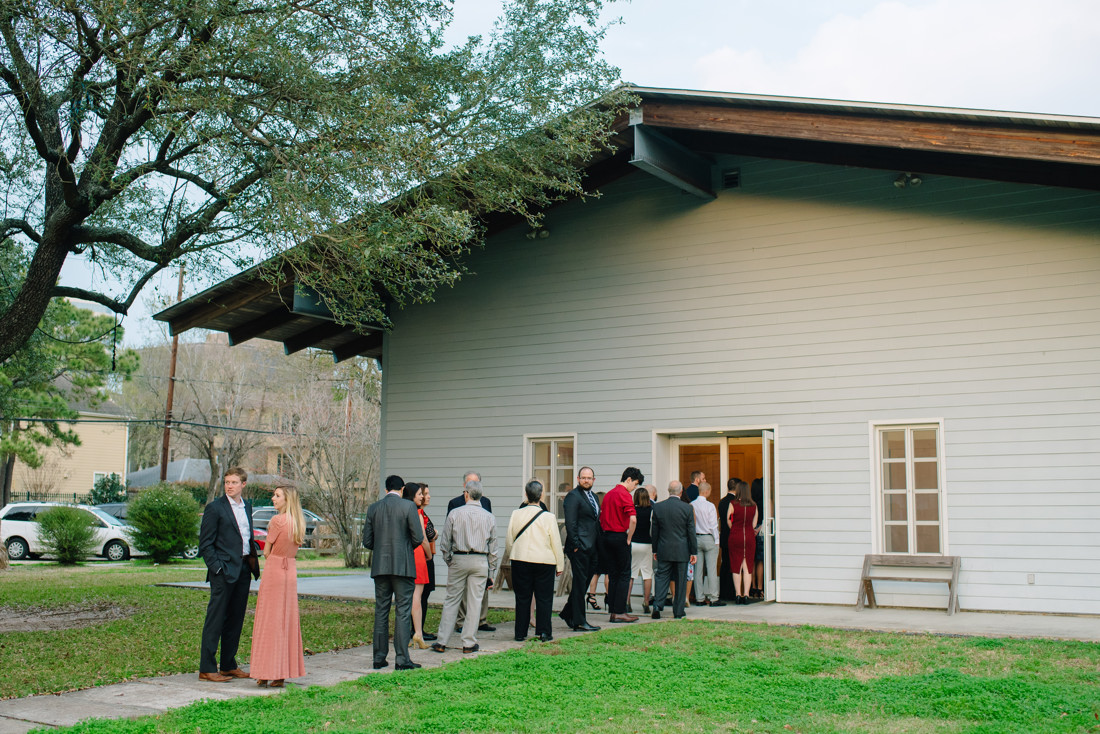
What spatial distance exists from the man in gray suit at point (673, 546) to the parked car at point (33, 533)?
55.4 feet

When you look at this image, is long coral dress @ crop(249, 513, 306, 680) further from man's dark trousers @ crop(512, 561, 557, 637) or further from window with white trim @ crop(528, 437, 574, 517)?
window with white trim @ crop(528, 437, 574, 517)

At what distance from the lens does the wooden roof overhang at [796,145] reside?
934 cm

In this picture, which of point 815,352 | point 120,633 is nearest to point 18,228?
point 120,633

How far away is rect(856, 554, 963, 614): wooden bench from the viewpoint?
1050 centimetres

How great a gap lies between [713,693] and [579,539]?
10.6 ft

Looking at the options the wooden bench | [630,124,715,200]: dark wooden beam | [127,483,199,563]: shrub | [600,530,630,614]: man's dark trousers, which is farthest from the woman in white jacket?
[127,483,199,563]: shrub

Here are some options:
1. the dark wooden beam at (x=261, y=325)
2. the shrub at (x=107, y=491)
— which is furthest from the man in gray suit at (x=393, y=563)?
the shrub at (x=107, y=491)

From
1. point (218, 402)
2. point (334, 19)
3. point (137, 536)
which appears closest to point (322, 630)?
point (334, 19)

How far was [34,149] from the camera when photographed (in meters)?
11.4

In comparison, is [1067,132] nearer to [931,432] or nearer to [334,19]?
[931,432]

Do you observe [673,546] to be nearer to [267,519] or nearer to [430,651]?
[430,651]

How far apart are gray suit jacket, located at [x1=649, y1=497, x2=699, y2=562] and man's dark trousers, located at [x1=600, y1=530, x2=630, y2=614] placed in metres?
0.43

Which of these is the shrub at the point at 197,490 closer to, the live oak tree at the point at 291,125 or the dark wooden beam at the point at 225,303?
the dark wooden beam at the point at 225,303

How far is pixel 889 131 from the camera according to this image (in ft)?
32.9
